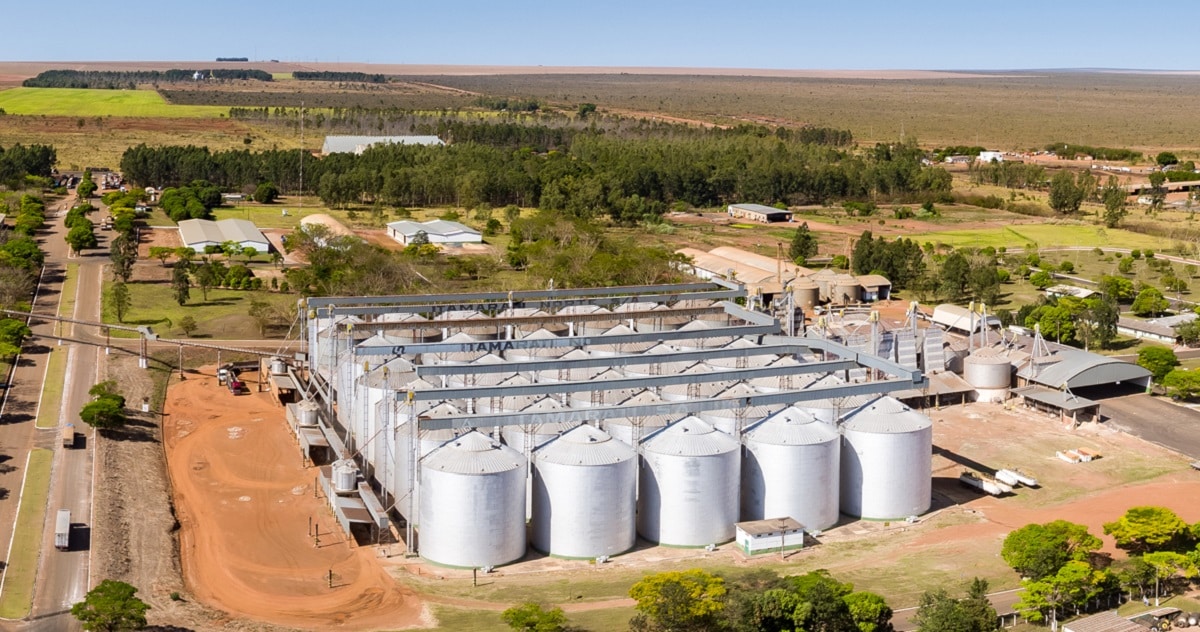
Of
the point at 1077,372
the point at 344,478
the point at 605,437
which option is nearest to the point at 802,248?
the point at 1077,372

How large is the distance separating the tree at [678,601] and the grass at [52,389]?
91.9ft

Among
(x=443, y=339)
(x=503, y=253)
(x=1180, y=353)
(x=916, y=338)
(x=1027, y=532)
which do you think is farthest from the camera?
(x=503, y=253)

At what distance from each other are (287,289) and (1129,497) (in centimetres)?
4996

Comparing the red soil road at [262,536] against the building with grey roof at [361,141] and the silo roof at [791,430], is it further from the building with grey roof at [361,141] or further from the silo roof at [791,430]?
the building with grey roof at [361,141]

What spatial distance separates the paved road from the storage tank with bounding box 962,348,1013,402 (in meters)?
4.25

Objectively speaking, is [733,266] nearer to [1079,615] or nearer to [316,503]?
[316,503]

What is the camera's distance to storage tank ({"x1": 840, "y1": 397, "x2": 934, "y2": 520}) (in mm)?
40469

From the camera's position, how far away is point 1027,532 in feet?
119

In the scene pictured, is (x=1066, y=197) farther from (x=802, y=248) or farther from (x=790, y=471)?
(x=790, y=471)

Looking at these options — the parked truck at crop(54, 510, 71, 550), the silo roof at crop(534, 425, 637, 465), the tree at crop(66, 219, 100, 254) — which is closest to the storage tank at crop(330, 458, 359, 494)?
the silo roof at crop(534, 425, 637, 465)

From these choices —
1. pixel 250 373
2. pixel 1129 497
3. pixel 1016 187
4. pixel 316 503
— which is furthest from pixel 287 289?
pixel 1016 187

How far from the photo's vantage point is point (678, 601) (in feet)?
103

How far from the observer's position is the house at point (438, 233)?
93.9 m

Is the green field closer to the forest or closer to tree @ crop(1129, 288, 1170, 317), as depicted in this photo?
the forest
